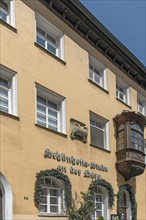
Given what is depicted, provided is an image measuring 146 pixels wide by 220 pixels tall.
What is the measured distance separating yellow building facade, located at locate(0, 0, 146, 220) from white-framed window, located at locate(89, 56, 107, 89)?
0.18ft

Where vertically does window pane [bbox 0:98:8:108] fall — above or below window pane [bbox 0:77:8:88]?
below

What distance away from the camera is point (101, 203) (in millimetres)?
24312

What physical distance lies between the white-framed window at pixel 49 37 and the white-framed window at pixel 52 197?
552cm

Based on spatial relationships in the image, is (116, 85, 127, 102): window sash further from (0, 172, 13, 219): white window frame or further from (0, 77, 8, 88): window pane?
(0, 172, 13, 219): white window frame

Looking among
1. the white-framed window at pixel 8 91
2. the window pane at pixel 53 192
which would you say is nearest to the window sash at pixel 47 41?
the white-framed window at pixel 8 91

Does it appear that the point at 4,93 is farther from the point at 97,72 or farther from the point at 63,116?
the point at 97,72

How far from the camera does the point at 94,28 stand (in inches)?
978

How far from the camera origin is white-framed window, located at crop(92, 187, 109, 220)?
23.7m

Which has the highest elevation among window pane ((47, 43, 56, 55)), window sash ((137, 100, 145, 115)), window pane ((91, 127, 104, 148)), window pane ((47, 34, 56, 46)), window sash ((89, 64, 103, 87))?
window pane ((47, 34, 56, 46))

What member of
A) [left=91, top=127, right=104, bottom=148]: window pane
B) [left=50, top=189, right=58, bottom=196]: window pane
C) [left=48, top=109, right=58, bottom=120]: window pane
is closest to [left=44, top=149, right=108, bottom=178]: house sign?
[left=50, top=189, right=58, bottom=196]: window pane

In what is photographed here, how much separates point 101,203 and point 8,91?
890 cm

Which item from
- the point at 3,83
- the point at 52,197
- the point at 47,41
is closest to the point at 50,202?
the point at 52,197

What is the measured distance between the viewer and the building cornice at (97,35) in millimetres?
22172

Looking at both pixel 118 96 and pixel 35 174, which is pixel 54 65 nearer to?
pixel 35 174
